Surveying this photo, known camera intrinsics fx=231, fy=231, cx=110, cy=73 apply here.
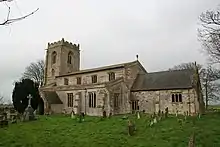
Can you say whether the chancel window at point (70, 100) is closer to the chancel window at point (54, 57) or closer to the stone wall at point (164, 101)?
the stone wall at point (164, 101)

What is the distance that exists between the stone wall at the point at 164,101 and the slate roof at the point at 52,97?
11981 mm

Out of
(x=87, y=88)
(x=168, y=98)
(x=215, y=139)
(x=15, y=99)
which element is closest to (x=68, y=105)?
(x=87, y=88)

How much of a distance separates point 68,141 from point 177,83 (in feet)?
65.3

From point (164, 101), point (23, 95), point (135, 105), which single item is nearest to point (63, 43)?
point (23, 95)

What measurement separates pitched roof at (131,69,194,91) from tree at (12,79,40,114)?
13317 mm

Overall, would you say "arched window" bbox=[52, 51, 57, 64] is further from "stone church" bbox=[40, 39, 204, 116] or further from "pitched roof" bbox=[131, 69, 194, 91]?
"pitched roof" bbox=[131, 69, 194, 91]

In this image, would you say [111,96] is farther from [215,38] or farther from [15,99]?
[215,38]

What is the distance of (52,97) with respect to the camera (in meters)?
35.5

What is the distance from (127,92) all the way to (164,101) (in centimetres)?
536

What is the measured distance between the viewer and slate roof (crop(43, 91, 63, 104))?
34719 millimetres

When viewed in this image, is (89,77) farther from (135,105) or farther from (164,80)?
(164,80)

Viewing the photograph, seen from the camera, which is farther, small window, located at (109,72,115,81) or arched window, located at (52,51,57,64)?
arched window, located at (52,51,57,64)

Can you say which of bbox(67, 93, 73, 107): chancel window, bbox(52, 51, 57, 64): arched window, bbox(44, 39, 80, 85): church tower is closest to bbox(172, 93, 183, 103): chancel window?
bbox(67, 93, 73, 107): chancel window

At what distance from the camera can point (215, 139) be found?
1245cm
